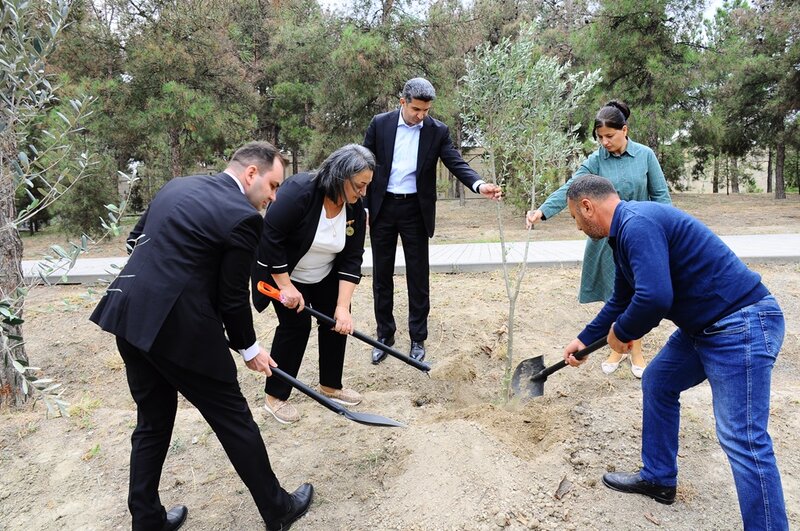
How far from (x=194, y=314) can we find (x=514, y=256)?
246 inches

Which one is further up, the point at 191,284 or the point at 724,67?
the point at 724,67

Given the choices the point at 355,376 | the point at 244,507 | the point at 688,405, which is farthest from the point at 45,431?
the point at 688,405

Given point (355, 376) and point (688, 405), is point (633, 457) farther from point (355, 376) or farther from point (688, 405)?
point (355, 376)

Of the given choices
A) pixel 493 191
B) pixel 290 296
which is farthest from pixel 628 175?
pixel 290 296

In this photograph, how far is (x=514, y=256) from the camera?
25.6 ft

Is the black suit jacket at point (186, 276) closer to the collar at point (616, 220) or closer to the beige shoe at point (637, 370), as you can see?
the collar at point (616, 220)

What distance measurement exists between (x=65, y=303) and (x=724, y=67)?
49.3 ft

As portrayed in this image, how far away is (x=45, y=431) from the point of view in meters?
3.38

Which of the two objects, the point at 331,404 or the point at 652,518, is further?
the point at 331,404

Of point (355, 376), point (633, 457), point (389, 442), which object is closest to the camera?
point (633, 457)

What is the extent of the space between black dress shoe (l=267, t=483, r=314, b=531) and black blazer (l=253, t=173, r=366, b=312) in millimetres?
1115

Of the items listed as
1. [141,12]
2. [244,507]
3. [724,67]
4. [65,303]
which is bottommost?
[244,507]

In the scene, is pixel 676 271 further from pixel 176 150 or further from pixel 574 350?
pixel 176 150

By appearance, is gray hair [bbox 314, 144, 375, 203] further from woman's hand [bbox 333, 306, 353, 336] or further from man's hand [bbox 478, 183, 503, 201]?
man's hand [bbox 478, 183, 503, 201]
